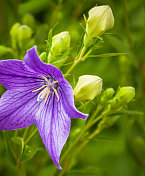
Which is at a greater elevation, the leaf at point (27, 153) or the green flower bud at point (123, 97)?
the green flower bud at point (123, 97)

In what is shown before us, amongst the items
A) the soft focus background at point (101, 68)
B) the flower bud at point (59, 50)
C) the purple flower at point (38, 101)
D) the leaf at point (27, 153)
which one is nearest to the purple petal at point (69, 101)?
the purple flower at point (38, 101)

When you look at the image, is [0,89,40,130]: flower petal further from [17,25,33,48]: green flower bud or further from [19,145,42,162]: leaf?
[17,25,33,48]: green flower bud

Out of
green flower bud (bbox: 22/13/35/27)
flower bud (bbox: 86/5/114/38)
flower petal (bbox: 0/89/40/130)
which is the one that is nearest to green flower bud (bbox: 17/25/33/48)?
green flower bud (bbox: 22/13/35/27)

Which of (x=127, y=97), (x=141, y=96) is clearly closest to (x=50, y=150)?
(x=127, y=97)

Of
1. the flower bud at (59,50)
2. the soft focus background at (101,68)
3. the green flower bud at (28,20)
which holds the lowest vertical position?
the soft focus background at (101,68)

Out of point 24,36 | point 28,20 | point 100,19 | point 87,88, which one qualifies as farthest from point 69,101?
point 28,20

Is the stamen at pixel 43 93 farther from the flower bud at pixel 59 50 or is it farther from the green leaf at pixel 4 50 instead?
the green leaf at pixel 4 50

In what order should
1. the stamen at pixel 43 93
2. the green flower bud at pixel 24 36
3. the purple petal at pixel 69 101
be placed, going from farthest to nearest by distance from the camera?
A: the green flower bud at pixel 24 36, the stamen at pixel 43 93, the purple petal at pixel 69 101
